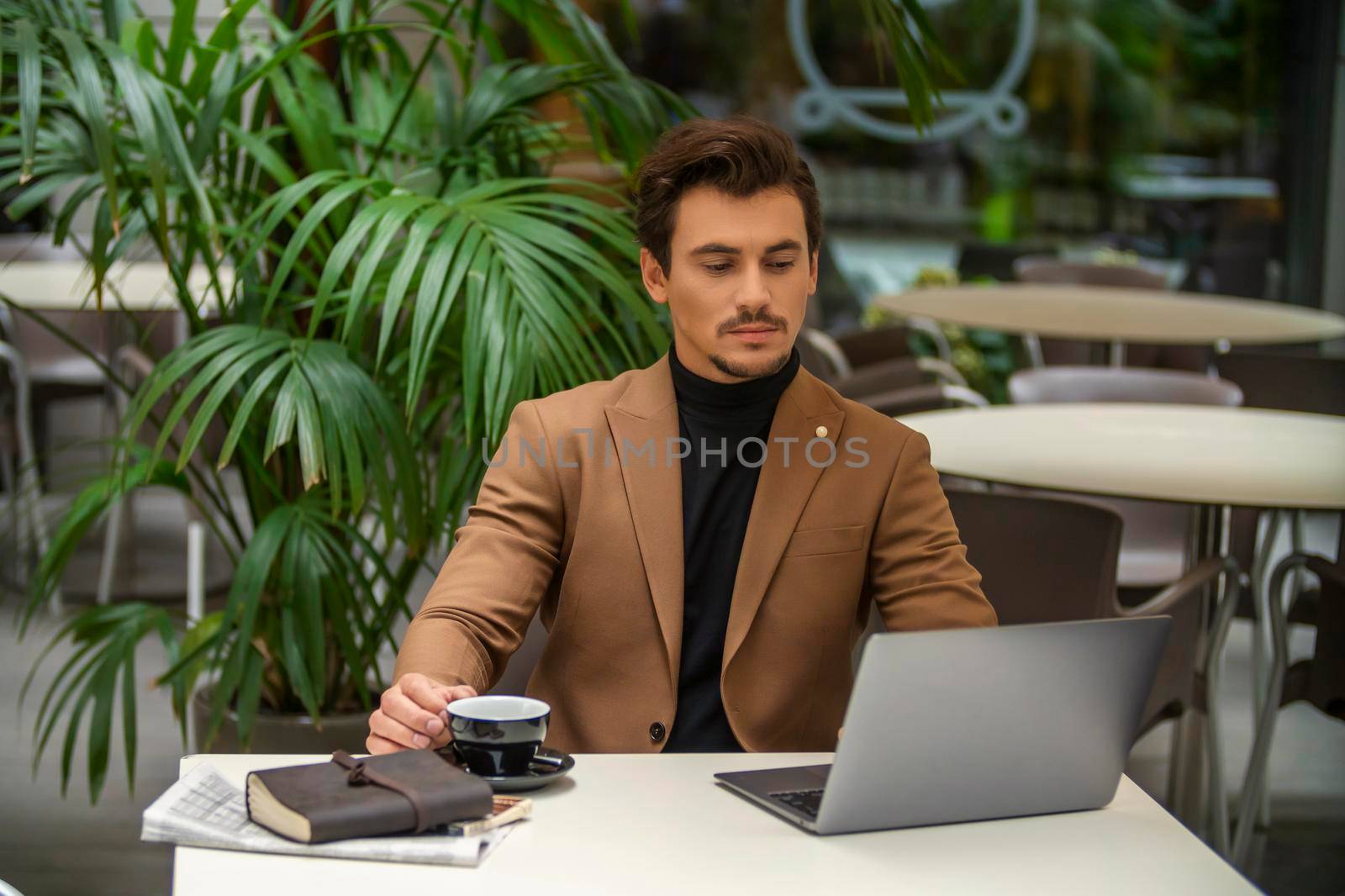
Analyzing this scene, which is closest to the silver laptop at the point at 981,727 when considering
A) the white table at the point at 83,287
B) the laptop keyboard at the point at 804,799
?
the laptop keyboard at the point at 804,799

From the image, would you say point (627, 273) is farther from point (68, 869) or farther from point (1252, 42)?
point (1252, 42)

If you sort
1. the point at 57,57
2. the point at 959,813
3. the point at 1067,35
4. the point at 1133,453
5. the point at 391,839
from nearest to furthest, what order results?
the point at 391,839
the point at 959,813
the point at 57,57
the point at 1133,453
the point at 1067,35

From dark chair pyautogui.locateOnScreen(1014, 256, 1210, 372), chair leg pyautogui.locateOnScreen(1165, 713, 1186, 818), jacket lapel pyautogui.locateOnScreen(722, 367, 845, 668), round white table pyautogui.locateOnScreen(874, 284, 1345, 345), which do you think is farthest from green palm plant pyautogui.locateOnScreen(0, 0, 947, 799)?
dark chair pyautogui.locateOnScreen(1014, 256, 1210, 372)

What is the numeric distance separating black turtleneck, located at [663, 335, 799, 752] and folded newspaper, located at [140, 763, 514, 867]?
0.56 metres

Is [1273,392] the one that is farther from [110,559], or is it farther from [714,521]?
[110,559]

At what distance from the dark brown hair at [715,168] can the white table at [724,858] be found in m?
0.69

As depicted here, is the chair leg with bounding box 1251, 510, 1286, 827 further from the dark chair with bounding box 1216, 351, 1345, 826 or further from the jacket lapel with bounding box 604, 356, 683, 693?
the jacket lapel with bounding box 604, 356, 683, 693

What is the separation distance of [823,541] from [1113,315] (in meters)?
3.15

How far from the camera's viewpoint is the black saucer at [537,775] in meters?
1.35

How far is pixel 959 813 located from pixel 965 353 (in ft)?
19.0

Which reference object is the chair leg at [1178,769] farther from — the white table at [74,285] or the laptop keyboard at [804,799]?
the white table at [74,285]

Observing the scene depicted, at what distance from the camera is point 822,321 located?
7059 mm

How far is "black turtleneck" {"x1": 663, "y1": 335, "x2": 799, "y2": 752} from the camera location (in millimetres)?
1803

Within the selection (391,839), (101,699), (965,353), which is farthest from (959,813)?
(965,353)
